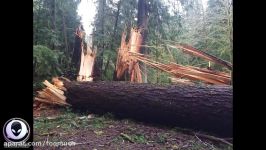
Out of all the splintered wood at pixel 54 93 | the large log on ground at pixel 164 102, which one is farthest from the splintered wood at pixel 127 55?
the splintered wood at pixel 54 93

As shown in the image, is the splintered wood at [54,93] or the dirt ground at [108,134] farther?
the splintered wood at [54,93]

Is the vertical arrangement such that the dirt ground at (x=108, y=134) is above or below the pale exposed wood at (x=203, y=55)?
below

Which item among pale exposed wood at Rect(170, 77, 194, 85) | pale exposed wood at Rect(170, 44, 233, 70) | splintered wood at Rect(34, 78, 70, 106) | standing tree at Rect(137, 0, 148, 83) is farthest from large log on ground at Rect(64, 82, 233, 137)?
standing tree at Rect(137, 0, 148, 83)

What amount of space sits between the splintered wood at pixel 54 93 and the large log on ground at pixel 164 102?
6cm

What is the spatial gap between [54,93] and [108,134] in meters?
1.12

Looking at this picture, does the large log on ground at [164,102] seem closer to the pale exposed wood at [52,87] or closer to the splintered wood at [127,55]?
the pale exposed wood at [52,87]

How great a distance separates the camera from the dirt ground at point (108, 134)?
292 centimetres

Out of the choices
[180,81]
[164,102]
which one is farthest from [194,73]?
[164,102]

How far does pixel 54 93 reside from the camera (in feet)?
12.7

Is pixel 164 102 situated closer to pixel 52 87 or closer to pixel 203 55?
pixel 203 55

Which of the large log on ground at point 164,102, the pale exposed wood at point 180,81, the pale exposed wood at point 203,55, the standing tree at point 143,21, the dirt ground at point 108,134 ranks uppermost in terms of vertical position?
the standing tree at point 143,21
